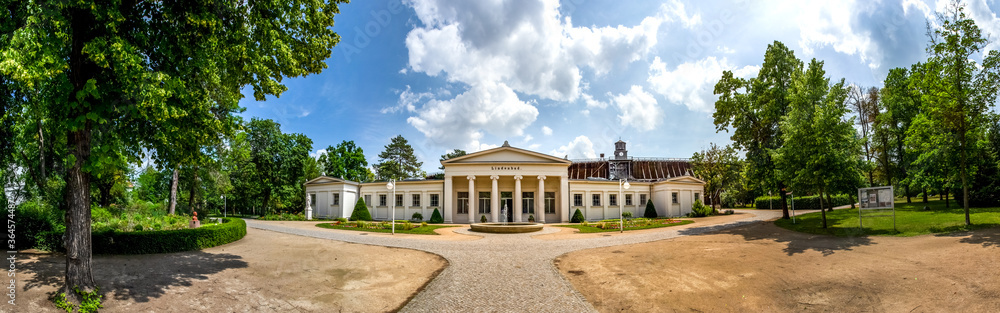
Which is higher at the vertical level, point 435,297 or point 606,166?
point 606,166

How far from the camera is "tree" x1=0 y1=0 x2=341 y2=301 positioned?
20.2 feet

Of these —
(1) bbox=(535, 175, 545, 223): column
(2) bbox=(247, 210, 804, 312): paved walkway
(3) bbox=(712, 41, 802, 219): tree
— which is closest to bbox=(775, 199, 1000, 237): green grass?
(3) bbox=(712, 41, 802, 219): tree

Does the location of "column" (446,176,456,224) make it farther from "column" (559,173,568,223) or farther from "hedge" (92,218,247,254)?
"hedge" (92,218,247,254)

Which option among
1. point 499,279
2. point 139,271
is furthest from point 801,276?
point 139,271

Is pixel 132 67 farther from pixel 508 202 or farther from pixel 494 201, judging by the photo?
pixel 508 202

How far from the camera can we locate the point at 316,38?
32.9 ft

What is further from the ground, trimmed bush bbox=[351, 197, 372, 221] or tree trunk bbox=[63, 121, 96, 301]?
tree trunk bbox=[63, 121, 96, 301]

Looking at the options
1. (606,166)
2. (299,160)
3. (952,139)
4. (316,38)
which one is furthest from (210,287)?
(606,166)

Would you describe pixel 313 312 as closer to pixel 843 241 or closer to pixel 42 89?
pixel 42 89

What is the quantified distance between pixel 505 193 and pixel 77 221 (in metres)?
25.9

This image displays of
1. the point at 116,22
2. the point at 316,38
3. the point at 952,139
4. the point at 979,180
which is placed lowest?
the point at 979,180

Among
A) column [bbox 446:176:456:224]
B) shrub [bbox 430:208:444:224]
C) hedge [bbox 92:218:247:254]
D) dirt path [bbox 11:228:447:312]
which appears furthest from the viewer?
column [bbox 446:176:456:224]

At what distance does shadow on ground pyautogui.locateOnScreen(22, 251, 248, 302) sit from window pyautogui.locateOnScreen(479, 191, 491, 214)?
20.9 m

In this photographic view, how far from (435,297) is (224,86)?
6564mm
